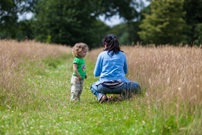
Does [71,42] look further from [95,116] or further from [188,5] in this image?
[95,116]

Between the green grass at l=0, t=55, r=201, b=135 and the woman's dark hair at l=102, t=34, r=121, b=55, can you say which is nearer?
the green grass at l=0, t=55, r=201, b=135

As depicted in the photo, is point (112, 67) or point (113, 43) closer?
point (112, 67)

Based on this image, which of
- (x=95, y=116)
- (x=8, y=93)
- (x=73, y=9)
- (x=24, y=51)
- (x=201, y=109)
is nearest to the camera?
(x=201, y=109)

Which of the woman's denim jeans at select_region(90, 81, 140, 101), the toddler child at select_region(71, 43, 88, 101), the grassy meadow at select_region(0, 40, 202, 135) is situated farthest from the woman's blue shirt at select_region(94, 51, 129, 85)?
the grassy meadow at select_region(0, 40, 202, 135)

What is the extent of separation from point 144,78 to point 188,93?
2395 mm

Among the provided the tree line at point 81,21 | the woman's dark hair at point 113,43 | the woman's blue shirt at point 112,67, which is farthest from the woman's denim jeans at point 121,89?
the tree line at point 81,21

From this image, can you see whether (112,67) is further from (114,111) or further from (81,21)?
(81,21)

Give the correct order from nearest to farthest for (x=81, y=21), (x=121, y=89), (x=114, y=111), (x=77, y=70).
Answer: (x=114, y=111) → (x=121, y=89) → (x=77, y=70) → (x=81, y=21)

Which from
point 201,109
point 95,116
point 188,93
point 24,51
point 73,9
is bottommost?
point 95,116

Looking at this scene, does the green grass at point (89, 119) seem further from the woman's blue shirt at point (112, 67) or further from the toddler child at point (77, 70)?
the woman's blue shirt at point (112, 67)

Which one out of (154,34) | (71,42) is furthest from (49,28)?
(154,34)

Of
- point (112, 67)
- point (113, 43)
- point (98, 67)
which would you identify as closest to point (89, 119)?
point (112, 67)

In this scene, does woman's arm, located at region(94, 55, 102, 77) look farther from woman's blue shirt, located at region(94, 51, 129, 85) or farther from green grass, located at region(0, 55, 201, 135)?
green grass, located at region(0, 55, 201, 135)

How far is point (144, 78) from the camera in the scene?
5.81 m
